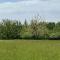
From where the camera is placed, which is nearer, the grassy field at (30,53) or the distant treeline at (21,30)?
the grassy field at (30,53)

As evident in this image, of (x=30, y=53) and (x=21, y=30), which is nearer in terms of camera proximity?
(x=30, y=53)

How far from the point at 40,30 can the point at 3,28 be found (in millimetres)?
11983

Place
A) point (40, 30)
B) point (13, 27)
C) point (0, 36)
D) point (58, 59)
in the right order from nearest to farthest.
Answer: point (58, 59) → point (0, 36) → point (13, 27) → point (40, 30)

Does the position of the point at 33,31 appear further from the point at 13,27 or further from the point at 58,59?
the point at 58,59

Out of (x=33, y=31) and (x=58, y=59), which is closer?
(x=58, y=59)

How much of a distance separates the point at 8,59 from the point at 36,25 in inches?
2479

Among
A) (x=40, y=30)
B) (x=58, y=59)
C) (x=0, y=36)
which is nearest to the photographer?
(x=58, y=59)

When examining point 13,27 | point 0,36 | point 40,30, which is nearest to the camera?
point 0,36

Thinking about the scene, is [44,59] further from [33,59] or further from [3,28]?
[3,28]

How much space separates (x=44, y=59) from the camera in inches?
536

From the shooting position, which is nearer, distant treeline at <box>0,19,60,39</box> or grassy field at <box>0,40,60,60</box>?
grassy field at <box>0,40,60,60</box>

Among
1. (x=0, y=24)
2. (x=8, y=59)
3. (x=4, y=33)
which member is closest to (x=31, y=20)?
(x=0, y=24)

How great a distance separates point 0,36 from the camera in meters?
63.8

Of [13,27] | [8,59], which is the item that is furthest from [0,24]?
[8,59]
